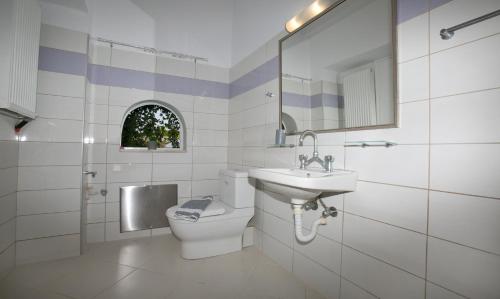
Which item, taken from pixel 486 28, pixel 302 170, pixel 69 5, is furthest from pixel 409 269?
pixel 69 5

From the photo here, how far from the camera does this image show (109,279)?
5.78 feet

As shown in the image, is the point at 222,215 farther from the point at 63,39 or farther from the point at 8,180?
the point at 63,39

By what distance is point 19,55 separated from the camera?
5.24 feet

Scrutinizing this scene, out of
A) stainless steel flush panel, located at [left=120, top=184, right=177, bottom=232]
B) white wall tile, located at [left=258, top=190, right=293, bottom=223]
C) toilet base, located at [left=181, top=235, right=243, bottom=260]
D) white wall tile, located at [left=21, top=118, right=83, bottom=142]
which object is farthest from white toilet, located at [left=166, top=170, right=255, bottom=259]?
white wall tile, located at [left=21, top=118, right=83, bottom=142]

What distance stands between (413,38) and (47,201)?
2.85 meters

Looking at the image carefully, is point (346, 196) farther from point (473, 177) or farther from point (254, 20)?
point (254, 20)

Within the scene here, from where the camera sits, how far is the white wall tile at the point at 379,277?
111 cm

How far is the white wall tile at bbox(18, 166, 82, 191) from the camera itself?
1.98 meters

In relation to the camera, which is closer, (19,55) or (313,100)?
(19,55)

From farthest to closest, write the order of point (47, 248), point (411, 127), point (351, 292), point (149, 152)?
point (149, 152)
point (47, 248)
point (351, 292)
point (411, 127)

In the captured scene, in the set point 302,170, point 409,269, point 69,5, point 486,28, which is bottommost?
point 409,269

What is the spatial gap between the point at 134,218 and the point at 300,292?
1850mm

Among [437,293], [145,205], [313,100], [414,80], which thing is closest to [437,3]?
[414,80]

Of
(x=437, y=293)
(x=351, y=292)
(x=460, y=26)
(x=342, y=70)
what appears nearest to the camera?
(x=460, y=26)
